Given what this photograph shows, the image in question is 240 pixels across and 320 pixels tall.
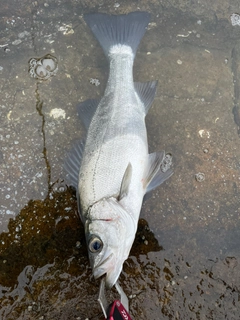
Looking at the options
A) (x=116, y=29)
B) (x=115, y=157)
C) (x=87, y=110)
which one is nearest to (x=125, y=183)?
(x=115, y=157)

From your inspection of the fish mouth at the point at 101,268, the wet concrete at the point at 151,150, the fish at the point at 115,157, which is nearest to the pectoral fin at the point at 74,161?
the fish at the point at 115,157

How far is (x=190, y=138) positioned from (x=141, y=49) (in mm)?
974

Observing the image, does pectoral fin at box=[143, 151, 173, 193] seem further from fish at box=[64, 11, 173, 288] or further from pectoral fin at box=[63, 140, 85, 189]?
pectoral fin at box=[63, 140, 85, 189]

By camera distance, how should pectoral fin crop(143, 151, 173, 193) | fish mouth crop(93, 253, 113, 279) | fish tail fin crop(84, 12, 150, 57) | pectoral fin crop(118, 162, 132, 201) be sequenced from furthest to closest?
fish tail fin crop(84, 12, 150, 57) → pectoral fin crop(143, 151, 173, 193) → pectoral fin crop(118, 162, 132, 201) → fish mouth crop(93, 253, 113, 279)

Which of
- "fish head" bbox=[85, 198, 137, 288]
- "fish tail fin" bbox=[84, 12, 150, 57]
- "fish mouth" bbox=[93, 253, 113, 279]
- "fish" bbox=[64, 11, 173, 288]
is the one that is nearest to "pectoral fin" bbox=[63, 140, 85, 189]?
"fish" bbox=[64, 11, 173, 288]

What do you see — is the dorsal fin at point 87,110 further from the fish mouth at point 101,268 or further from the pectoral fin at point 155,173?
the fish mouth at point 101,268

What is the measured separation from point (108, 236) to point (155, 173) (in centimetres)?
66

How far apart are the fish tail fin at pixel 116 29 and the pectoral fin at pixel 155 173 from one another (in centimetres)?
99

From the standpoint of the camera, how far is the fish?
2619 mm

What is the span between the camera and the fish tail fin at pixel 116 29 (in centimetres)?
334

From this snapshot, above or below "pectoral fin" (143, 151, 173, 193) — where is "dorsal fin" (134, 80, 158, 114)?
above

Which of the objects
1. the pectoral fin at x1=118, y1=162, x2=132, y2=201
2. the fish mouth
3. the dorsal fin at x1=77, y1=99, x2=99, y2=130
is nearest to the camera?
the fish mouth

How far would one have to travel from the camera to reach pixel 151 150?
3.27 meters

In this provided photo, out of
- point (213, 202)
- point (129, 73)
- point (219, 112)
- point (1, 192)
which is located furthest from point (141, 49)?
point (1, 192)
